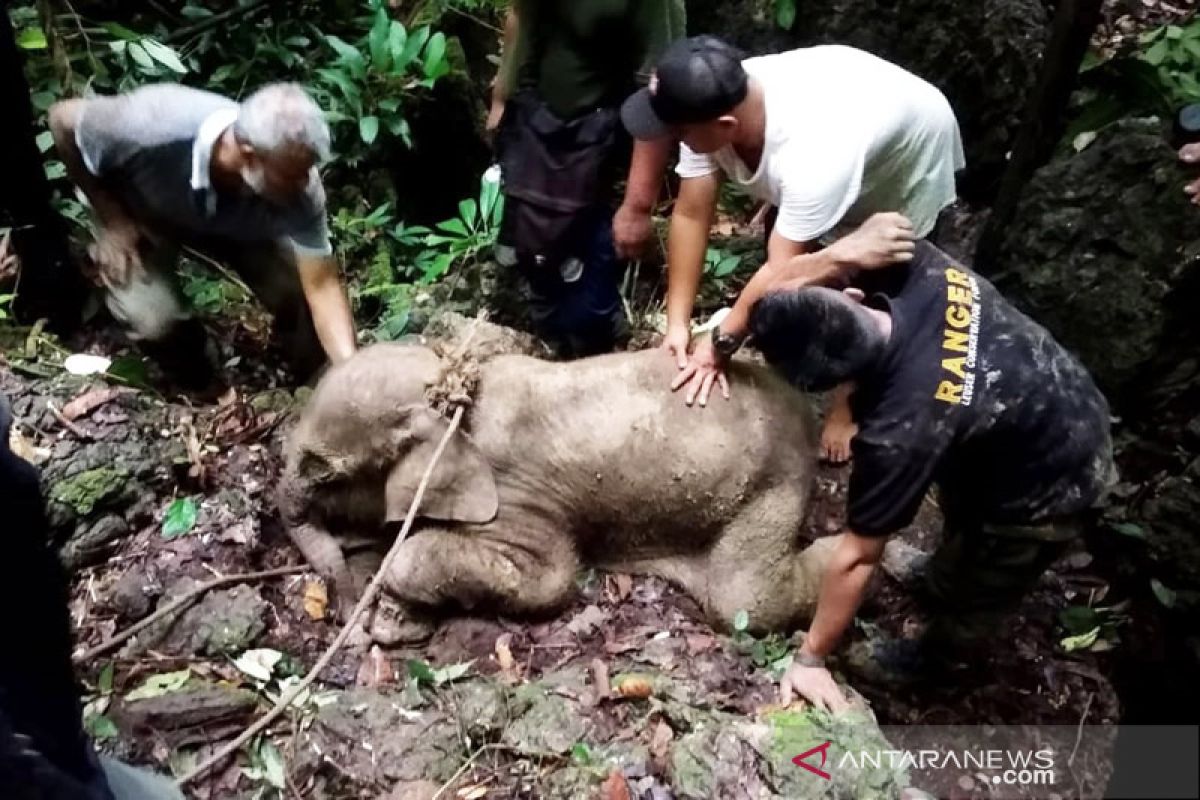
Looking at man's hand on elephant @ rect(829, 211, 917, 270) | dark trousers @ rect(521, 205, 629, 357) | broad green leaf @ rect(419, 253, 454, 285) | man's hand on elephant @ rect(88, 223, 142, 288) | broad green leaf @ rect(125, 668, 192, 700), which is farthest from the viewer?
broad green leaf @ rect(419, 253, 454, 285)

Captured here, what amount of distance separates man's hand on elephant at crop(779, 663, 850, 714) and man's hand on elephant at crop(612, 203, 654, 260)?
1.57m

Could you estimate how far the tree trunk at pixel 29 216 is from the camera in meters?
3.47

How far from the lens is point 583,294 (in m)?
3.97

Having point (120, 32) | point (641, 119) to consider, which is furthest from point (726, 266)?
point (120, 32)

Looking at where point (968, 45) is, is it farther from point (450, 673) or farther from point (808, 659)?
point (450, 673)

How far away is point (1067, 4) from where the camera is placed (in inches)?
133

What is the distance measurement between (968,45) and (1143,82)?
0.75 m

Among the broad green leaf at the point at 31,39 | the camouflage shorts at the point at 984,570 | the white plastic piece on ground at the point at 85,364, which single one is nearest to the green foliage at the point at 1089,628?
the camouflage shorts at the point at 984,570

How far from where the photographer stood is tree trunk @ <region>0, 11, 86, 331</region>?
3.47 meters

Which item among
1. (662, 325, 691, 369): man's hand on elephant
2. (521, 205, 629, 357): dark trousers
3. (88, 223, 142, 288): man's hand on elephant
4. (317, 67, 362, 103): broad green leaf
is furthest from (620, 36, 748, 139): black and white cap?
(317, 67, 362, 103): broad green leaf

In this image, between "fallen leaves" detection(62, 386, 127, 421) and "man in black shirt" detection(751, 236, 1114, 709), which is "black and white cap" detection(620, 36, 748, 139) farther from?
"fallen leaves" detection(62, 386, 127, 421)

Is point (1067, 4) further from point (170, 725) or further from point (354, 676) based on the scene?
point (170, 725)

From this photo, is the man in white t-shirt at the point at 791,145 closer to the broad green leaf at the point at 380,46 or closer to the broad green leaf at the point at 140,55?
the broad green leaf at the point at 380,46

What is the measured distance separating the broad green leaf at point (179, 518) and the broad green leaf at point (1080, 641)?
2.98 m
